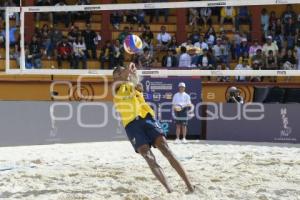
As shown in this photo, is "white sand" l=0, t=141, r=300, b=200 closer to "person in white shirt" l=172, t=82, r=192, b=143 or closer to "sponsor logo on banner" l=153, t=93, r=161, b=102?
"person in white shirt" l=172, t=82, r=192, b=143

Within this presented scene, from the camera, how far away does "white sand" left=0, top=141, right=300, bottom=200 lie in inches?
249

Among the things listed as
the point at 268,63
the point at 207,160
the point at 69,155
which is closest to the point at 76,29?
the point at 268,63

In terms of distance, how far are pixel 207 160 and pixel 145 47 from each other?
6.25m

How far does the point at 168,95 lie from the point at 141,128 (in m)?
7.21

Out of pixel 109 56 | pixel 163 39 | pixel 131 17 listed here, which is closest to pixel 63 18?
pixel 131 17

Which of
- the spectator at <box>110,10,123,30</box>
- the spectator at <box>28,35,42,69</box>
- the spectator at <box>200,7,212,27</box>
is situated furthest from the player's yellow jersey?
the spectator at <box>200,7,212,27</box>

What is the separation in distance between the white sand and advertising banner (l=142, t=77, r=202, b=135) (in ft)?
7.36

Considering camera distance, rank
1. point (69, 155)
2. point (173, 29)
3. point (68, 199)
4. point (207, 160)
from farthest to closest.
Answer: point (173, 29), point (69, 155), point (207, 160), point (68, 199)

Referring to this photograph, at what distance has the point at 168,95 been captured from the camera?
13.3 metres

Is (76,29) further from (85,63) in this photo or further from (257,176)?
(257,176)

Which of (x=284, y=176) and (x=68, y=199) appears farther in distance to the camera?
(x=284, y=176)

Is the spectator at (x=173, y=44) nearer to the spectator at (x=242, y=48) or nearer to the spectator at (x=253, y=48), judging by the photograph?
the spectator at (x=242, y=48)

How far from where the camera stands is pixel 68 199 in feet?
19.9

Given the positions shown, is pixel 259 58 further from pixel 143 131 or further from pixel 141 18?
pixel 143 131
